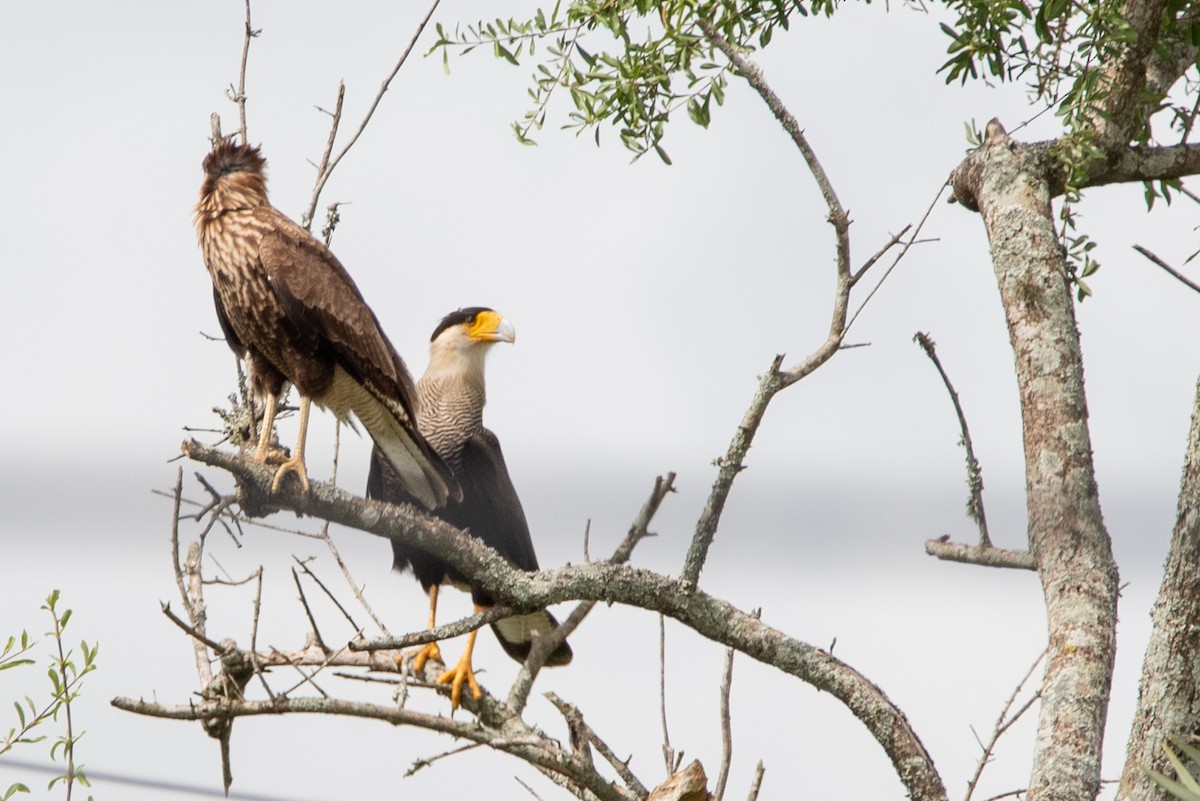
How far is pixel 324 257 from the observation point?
3.50m

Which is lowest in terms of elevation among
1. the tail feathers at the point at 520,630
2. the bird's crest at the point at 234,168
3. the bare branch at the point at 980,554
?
the bare branch at the point at 980,554

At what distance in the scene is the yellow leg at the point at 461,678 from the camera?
3.32 m

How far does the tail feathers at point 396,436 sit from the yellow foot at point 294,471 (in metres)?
0.76

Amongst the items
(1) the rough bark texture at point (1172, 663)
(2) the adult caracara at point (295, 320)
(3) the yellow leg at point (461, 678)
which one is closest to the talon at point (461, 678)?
(3) the yellow leg at point (461, 678)

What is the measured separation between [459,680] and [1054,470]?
168 cm

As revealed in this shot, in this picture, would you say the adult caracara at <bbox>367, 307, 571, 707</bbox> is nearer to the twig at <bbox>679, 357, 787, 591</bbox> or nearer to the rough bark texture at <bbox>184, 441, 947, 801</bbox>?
the rough bark texture at <bbox>184, 441, 947, 801</bbox>

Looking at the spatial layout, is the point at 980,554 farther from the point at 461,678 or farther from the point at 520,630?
the point at 520,630

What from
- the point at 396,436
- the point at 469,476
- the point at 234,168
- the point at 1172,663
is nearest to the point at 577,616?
the point at 396,436

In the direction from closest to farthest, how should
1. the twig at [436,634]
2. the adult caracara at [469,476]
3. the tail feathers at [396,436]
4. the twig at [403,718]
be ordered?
the twig at [436,634] < the twig at [403,718] < the tail feathers at [396,436] < the adult caracara at [469,476]

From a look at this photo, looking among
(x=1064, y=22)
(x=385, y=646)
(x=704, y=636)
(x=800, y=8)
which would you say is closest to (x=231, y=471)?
(x=385, y=646)

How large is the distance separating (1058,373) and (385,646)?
143cm

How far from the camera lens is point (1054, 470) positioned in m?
2.46

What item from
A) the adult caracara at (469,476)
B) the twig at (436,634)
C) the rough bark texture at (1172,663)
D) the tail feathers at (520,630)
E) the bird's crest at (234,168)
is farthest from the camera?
the tail feathers at (520,630)

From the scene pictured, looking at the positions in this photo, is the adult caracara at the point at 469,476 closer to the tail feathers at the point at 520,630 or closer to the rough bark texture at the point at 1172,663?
the tail feathers at the point at 520,630
